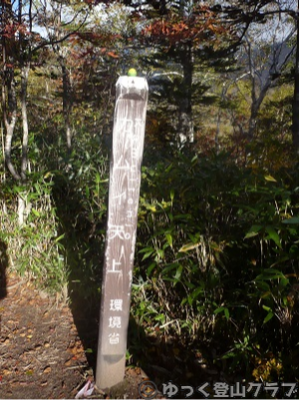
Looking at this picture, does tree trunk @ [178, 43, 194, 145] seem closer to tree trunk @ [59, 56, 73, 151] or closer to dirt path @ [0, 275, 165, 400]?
tree trunk @ [59, 56, 73, 151]

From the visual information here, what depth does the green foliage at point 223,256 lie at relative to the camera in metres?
2.27

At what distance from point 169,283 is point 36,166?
222 cm

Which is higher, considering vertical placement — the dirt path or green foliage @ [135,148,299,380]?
green foliage @ [135,148,299,380]

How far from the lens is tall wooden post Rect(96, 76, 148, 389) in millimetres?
1896

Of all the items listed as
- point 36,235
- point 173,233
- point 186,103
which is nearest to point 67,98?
point 36,235

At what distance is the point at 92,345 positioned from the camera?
280cm

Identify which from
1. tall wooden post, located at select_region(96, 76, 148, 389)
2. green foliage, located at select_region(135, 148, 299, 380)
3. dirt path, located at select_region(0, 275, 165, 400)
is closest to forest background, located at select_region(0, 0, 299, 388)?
green foliage, located at select_region(135, 148, 299, 380)

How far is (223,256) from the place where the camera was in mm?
2680

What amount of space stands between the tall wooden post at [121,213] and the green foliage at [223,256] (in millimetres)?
566

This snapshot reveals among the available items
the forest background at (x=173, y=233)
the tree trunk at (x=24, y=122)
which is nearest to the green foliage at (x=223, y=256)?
the forest background at (x=173, y=233)

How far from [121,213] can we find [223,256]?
109 centimetres

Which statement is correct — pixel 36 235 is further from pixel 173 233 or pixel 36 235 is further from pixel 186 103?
pixel 186 103

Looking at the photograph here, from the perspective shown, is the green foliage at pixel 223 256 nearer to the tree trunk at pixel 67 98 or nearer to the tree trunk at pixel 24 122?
the tree trunk at pixel 24 122

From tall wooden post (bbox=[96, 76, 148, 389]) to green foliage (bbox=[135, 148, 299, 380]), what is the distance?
1.86ft
